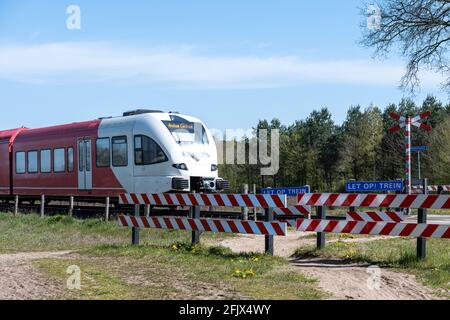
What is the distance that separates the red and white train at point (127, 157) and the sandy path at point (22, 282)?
925cm

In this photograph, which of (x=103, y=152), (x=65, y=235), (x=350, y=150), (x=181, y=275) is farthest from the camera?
(x=350, y=150)

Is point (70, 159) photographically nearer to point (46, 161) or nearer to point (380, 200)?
point (46, 161)

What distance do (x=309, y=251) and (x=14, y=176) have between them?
19845 millimetres

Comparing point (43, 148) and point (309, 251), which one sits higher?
point (43, 148)

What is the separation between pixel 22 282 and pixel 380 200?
221 inches

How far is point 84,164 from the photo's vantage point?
2253cm

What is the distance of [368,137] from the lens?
208 ft

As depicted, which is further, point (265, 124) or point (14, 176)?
point (265, 124)

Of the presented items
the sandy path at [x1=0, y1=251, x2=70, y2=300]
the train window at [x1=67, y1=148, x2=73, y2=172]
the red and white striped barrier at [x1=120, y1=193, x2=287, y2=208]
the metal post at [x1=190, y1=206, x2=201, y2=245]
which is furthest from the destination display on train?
the sandy path at [x1=0, y1=251, x2=70, y2=300]

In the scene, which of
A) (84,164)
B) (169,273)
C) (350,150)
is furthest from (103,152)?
(350,150)

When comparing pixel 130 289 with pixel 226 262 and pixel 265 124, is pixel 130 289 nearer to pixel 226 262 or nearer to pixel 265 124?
pixel 226 262

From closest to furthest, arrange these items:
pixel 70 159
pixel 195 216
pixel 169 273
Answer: pixel 169 273 < pixel 195 216 < pixel 70 159
